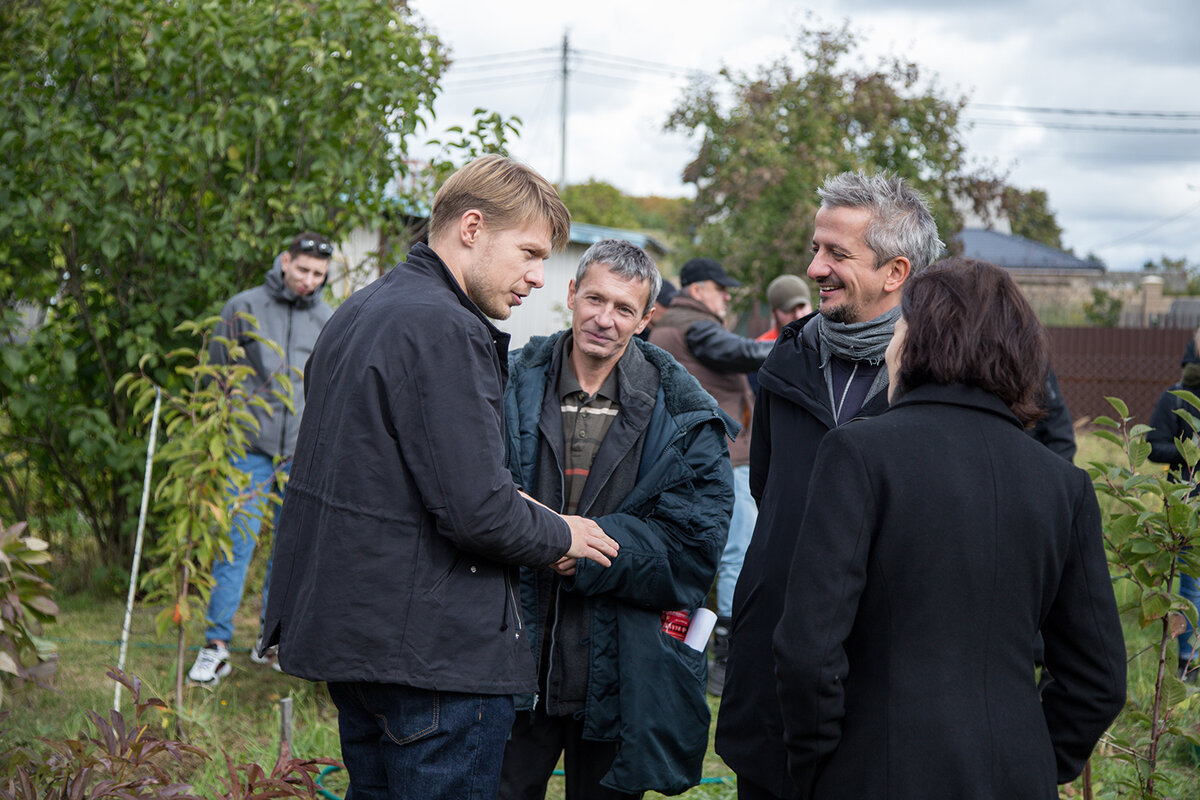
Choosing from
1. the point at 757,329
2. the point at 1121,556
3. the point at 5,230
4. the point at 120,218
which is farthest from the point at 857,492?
the point at 757,329

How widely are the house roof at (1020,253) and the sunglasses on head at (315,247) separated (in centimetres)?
3346

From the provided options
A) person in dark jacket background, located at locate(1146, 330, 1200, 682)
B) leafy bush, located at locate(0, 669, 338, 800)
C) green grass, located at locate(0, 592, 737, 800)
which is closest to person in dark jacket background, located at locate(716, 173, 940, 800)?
leafy bush, located at locate(0, 669, 338, 800)

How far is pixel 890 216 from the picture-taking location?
Answer: 2432mm

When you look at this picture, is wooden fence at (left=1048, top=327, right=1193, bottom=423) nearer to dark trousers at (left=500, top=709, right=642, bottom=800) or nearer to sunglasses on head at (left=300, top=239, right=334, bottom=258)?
sunglasses on head at (left=300, top=239, right=334, bottom=258)

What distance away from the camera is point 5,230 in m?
5.47

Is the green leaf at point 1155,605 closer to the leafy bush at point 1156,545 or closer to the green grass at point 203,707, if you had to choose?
the leafy bush at point 1156,545

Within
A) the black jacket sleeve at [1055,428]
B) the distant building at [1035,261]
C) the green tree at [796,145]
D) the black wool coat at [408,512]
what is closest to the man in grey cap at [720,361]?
the black jacket sleeve at [1055,428]

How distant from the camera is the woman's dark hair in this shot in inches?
70.4

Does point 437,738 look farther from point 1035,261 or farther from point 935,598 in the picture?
point 1035,261

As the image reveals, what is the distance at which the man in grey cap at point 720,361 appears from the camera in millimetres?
5664

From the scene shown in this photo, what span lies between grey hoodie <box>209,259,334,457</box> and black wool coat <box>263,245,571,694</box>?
3164 mm

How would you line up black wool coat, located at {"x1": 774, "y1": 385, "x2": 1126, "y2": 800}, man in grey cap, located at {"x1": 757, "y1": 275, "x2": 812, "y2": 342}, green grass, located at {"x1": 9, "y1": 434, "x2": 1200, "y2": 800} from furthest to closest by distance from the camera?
man in grey cap, located at {"x1": 757, "y1": 275, "x2": 812, "y2": 342} < green grass, located at {"x1": 9, "y1": 434, "x2": 1200, "y2": 800} < black wool coat, located at {"x1": 774, "y1": 385, "x2": 1126, "y2": 800}

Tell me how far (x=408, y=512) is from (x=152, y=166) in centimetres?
392

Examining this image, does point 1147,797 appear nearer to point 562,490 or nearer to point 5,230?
point 562,490
